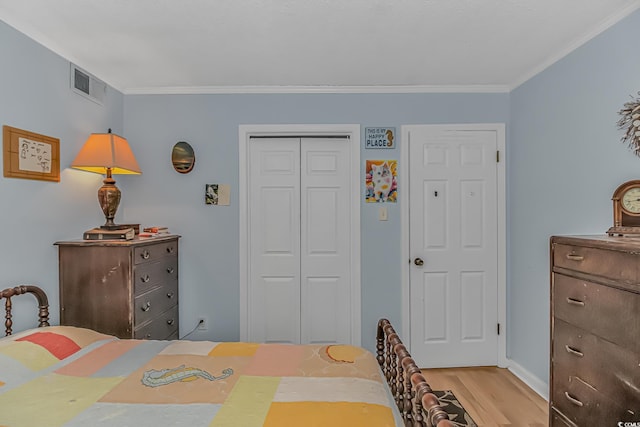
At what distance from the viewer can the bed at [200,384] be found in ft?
4.09

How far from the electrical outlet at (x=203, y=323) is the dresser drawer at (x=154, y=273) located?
42 cm

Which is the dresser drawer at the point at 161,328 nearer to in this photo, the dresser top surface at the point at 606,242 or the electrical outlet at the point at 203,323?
the electrical outlet at the point at 203,323

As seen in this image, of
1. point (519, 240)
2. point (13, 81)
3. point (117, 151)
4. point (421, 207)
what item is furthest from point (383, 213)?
point (13, 81)

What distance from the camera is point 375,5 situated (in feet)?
6.63

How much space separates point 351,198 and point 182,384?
217 centimetres

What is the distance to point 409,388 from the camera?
1345mm

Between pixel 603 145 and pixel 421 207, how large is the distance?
1383 mm

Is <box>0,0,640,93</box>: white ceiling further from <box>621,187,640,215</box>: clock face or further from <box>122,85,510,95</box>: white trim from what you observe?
<box>621,187,640,215</box>: clock face

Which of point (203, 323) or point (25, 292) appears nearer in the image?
point (25, 292)

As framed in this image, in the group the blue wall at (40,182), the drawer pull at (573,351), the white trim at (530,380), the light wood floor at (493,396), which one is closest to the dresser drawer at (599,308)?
the drawer pull at (573,351)

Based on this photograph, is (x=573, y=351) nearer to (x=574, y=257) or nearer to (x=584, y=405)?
(x=584, y=405)

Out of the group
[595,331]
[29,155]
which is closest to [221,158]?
[29,155]

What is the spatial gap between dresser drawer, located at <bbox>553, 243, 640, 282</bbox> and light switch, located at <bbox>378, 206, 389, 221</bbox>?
1559 mm

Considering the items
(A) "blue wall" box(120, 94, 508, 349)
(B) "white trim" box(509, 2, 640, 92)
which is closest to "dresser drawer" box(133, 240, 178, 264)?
(A) "blue wall" box(120, 94, 508, 349)
